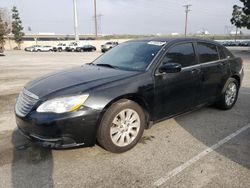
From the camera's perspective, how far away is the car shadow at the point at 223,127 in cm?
361

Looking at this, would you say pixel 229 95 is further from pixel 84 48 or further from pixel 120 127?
pixel 84 48

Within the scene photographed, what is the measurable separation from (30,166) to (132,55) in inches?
93.8

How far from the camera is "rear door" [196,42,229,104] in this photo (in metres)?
4.74

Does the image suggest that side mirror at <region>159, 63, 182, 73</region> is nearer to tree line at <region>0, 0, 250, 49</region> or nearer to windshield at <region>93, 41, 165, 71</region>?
windshield at <region>93, 41, 165, 71</region>

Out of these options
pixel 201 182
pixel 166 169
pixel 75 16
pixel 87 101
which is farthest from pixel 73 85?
pixel 75 16

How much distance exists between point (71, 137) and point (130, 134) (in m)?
0.92

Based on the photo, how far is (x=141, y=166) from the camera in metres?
3.24

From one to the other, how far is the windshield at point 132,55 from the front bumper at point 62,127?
1.22 metres

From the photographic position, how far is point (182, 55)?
4.43m

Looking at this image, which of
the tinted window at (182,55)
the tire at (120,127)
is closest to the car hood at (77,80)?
the tire at (120,127)

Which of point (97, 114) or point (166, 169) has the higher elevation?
point (97, 114)

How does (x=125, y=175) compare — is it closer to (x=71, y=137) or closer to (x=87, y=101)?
(x=71, y=137)

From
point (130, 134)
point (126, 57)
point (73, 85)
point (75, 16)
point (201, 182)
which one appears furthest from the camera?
point (75, 16)

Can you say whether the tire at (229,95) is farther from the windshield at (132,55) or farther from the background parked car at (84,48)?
the background parked car at (84,48)
